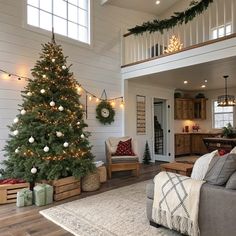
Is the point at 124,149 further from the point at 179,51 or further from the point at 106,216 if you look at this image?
the point at 179,51

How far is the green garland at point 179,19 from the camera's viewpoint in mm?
4559

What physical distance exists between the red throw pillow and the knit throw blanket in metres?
2.72

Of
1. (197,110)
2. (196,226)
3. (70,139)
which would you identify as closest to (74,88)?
(70,139)

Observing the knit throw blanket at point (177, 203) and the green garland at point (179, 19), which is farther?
the green garland at point (179, 19)

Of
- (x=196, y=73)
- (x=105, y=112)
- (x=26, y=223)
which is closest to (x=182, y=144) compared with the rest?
(x=196, y=73)

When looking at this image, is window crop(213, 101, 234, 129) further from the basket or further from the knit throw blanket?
the knit throw blanket

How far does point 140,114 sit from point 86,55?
8.34 ft

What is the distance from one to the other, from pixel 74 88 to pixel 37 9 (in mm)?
2077

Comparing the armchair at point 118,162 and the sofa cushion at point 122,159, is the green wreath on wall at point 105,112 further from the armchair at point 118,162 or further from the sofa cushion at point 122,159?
the sofa cushion at point 122,159

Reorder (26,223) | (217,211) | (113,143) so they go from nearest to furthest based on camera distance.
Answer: (217,211) < (26,223) < (113,143)

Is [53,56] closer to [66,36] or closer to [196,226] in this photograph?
[66,36]

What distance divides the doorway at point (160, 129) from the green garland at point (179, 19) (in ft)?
9.12

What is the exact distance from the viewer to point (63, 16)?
530 cm

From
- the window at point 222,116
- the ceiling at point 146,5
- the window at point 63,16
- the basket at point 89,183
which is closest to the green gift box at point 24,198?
the basket at point 89,183
